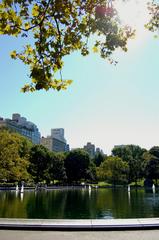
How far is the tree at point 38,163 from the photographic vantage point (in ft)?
263

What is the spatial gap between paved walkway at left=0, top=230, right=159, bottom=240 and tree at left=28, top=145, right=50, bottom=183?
6973 cm

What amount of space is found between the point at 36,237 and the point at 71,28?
6.92 m

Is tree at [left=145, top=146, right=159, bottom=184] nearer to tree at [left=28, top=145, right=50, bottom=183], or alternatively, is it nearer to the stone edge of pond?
tree at [left=28, top=145, right=50, bottom=183]

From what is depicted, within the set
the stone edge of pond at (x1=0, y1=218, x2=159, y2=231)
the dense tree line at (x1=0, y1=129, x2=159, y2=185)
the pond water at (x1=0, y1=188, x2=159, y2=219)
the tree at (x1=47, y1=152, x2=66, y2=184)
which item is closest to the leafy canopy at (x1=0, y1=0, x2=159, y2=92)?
the stone edge of pond at (x1=0, y1=218, x2=159, y2=231)

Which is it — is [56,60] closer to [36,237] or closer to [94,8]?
[94,8]

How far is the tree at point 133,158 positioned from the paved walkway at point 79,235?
90840mm

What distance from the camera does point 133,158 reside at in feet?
397

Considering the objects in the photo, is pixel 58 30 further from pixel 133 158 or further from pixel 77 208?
pixel 133 158

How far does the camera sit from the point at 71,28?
9.00 meters

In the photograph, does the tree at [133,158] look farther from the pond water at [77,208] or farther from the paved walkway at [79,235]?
the paved walkway at [79,235]

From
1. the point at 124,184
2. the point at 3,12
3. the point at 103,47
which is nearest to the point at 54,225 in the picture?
the point at 103,47

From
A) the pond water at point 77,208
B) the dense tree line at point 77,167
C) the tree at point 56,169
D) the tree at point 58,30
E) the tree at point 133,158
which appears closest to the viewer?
the tree at point 58,30

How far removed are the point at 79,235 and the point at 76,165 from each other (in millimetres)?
87815

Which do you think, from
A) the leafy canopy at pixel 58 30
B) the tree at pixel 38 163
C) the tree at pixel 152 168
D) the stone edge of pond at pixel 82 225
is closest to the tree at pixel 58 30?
the leafy canopy at pixel 58 30
